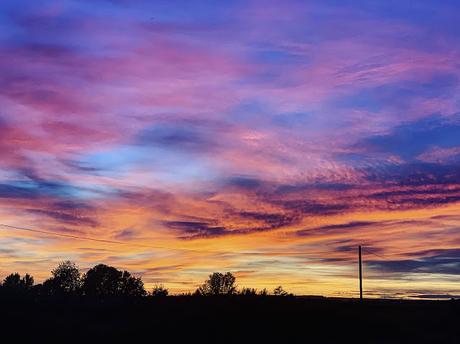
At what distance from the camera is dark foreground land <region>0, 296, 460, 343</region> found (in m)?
32.8

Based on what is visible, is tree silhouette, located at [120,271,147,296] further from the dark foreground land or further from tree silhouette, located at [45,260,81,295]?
the dark foreground land

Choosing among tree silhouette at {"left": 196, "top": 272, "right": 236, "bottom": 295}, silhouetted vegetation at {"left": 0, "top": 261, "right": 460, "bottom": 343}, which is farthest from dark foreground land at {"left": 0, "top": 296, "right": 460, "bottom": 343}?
tree silhouette at {"left": 196, "top": 272, "right": 236, "bottom": 295}

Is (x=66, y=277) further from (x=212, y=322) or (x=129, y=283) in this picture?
(x=212, y=322)

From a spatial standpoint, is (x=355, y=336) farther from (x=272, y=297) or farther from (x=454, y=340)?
(x=272, y=297)

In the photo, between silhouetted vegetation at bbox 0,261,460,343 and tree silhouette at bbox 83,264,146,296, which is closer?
silhouetted vegetation at bbox 0,261,460,343

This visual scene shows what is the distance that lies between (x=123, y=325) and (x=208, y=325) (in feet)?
18.9

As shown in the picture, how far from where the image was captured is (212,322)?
3616cm

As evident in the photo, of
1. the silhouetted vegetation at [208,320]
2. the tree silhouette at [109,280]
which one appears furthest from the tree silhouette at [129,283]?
the silhouetted vegetation at [208,320]

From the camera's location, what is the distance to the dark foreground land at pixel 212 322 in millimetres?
32844

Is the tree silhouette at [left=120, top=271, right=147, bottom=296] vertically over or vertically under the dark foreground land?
over

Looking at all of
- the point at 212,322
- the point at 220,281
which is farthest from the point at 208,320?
the point at 220,281

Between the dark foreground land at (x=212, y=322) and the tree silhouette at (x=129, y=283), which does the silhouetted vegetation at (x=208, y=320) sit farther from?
the tree silhouette at (x=129, y=283)

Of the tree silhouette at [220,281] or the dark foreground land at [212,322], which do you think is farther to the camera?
the tree silhouette at [220,281]

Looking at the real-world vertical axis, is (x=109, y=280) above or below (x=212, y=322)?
above
